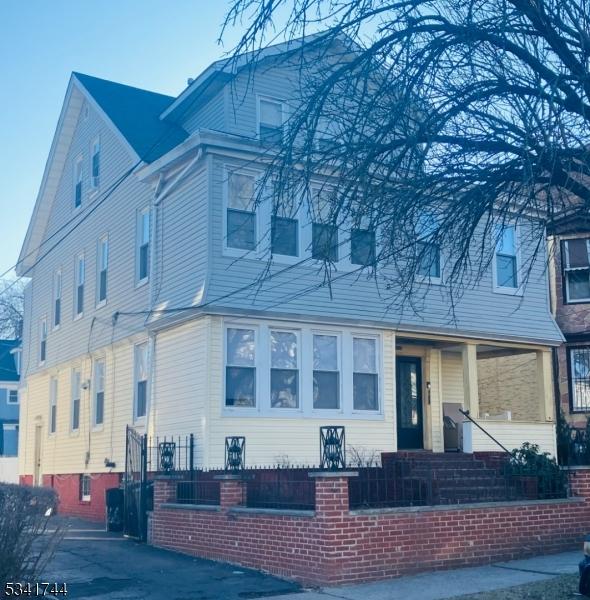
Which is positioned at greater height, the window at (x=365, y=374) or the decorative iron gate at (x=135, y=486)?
the window at (x=365, y=374)

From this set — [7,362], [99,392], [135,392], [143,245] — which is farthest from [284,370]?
[7,362]

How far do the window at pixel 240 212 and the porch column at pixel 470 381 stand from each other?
593 cm

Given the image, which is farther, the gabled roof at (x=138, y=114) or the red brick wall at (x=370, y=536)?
the gabled roof at (x=138, y=114)

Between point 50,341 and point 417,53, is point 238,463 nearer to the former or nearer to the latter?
point 417,53

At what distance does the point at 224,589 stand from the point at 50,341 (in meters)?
15.3

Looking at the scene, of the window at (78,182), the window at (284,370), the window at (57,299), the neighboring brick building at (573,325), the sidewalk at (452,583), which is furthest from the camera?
the window at (57,299)

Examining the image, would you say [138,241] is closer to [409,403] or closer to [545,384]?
[409,403]

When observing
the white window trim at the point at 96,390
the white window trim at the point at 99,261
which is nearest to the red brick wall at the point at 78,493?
the white window trim at the point at 96,390

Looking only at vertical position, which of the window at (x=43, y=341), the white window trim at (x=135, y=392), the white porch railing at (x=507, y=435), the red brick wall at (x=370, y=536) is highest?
the window at (x=43, y=341)

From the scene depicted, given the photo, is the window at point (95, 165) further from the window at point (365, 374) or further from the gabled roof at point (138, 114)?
the window at point (365, 374)

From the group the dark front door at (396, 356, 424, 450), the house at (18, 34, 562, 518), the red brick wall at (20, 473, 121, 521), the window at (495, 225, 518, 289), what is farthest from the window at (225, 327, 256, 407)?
the window at (495, 225, 518, 289)

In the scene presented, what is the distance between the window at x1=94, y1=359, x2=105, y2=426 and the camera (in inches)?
805

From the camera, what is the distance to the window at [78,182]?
920 inches

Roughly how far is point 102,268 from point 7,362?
32.3m
